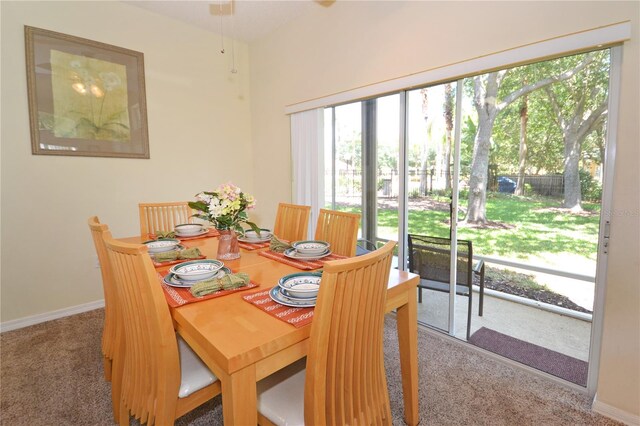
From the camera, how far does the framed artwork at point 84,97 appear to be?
8.44ft

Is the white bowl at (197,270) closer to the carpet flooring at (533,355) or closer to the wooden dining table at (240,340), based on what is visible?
the wooden dining table at (240,340)

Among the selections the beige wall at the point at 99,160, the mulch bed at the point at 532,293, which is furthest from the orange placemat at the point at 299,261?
the beige wall at the point at 99,160

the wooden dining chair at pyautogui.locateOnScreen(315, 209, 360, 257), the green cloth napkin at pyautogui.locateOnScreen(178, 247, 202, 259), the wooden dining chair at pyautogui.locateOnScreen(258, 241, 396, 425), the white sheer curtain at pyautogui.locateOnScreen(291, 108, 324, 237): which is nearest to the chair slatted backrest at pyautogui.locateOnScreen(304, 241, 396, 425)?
the wooden dining chair at pyautogui.locateOnScreen(258, 241, 396, 425)

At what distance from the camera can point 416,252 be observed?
8.43 ft

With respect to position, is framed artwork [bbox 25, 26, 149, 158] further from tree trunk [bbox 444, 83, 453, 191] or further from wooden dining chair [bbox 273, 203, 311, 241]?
tree trunk [bbox 444, 83, 453, 191]

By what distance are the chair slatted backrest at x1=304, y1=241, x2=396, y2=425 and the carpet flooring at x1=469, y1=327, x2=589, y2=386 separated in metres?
1.44

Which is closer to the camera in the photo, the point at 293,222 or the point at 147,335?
the point at 147,335

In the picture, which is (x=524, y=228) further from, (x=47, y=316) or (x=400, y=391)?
(x=47, y=316)

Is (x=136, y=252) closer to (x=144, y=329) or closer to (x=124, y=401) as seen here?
(x=144, y=329)

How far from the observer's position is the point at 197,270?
4.85ft

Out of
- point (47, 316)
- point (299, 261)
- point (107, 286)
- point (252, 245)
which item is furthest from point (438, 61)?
point (47, 316)

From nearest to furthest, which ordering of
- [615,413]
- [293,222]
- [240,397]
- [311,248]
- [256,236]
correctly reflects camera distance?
[240,397] < [615,413] < [311,248] < [256,236] < [293,222]

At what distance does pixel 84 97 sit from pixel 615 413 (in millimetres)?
4316

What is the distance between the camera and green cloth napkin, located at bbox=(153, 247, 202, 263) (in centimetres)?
167
